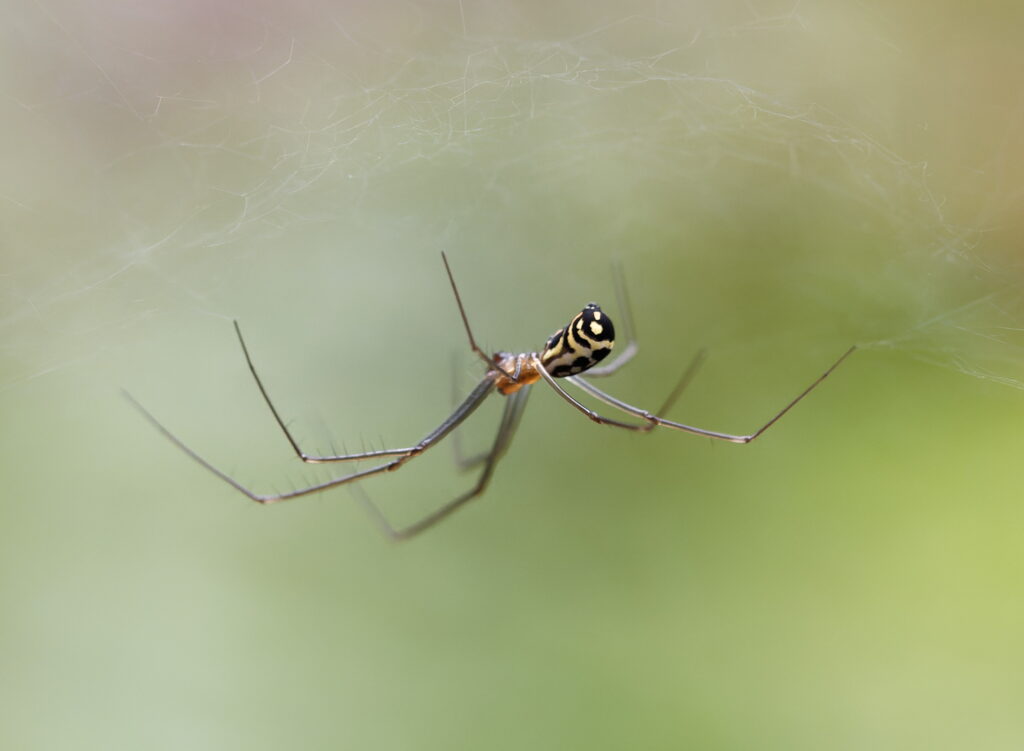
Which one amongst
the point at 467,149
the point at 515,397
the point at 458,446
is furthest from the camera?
the point at 458,446

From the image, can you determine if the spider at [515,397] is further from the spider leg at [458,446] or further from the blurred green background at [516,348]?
the blurred green background at [516,348]

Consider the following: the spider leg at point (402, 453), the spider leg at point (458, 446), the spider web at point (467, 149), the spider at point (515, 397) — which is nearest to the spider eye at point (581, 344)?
the spider at point (515, 397)

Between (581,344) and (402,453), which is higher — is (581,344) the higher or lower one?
the higher one

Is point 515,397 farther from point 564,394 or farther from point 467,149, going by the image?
point 467,149

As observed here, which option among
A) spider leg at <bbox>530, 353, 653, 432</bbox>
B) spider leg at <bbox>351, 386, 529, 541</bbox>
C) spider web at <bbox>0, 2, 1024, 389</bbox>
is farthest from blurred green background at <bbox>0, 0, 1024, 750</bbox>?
spider leg at <bbox>530, 353, 653, 432</bbox>

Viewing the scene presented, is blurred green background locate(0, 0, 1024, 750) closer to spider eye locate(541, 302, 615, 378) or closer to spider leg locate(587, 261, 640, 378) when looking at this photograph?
spider leg locate(587, 261, 640, 378)

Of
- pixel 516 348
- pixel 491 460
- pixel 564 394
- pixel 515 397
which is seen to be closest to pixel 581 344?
pixel 564 394

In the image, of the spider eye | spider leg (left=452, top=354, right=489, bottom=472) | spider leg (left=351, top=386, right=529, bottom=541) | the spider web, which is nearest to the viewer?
the spider eye

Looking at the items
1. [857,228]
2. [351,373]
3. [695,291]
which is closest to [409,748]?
[351,373]
